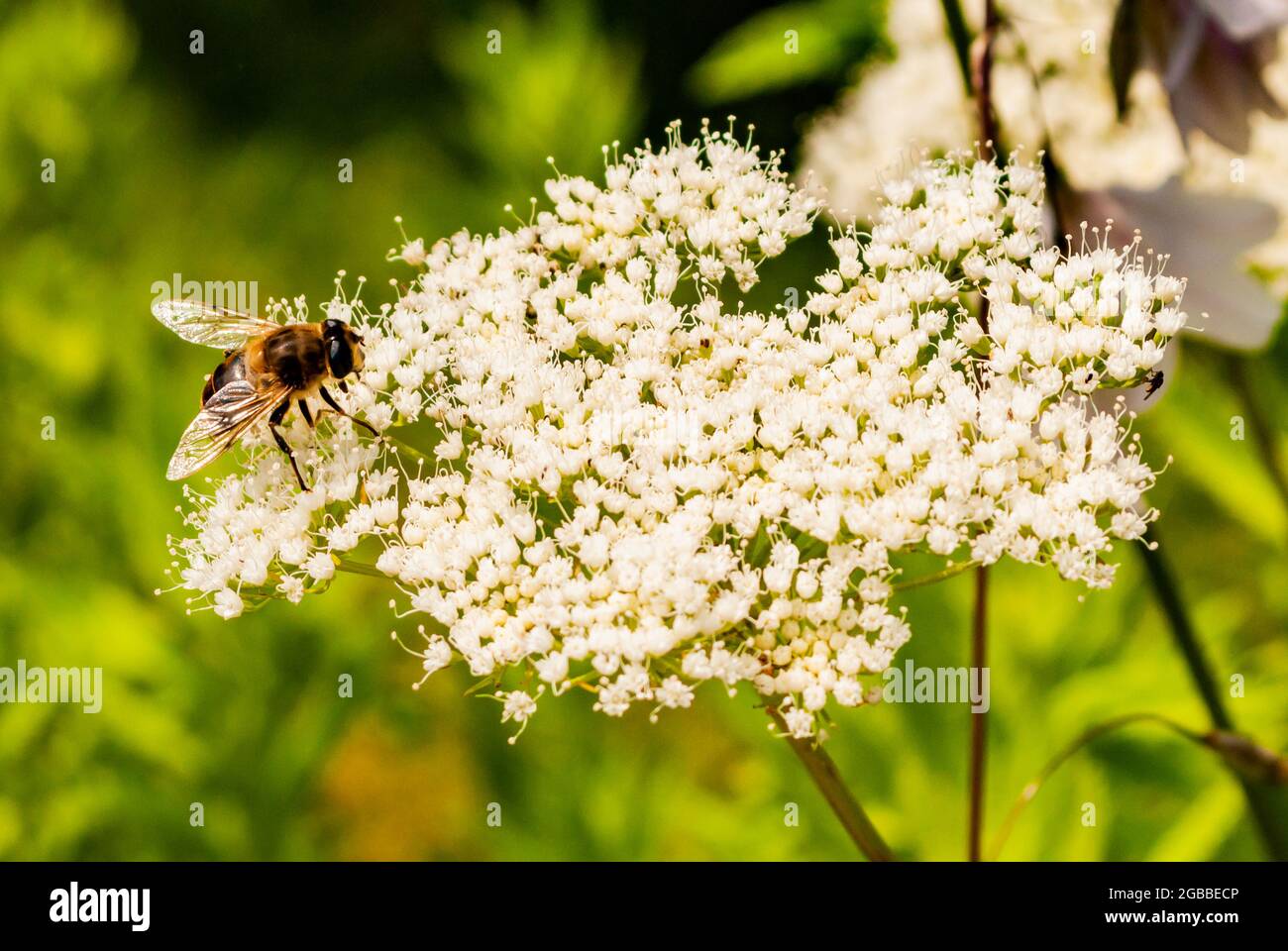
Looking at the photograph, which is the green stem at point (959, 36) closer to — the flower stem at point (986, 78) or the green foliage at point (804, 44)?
the flower stem at point (986, 78)

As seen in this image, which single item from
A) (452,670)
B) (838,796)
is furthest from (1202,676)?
(452,670)

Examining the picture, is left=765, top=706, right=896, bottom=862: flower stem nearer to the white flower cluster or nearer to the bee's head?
the white flower cluster

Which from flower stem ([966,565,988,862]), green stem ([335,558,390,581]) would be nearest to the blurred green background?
flower stem ([966,565,988,862])

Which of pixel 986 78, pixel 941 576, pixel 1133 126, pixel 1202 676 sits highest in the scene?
pixel 1133 126

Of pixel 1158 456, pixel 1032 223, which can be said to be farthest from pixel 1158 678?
pixel 1032 223

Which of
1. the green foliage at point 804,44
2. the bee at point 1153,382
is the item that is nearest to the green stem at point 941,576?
the bee at point 1153,382

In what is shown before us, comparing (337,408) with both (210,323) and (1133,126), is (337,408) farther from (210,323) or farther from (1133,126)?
(1133,126)
